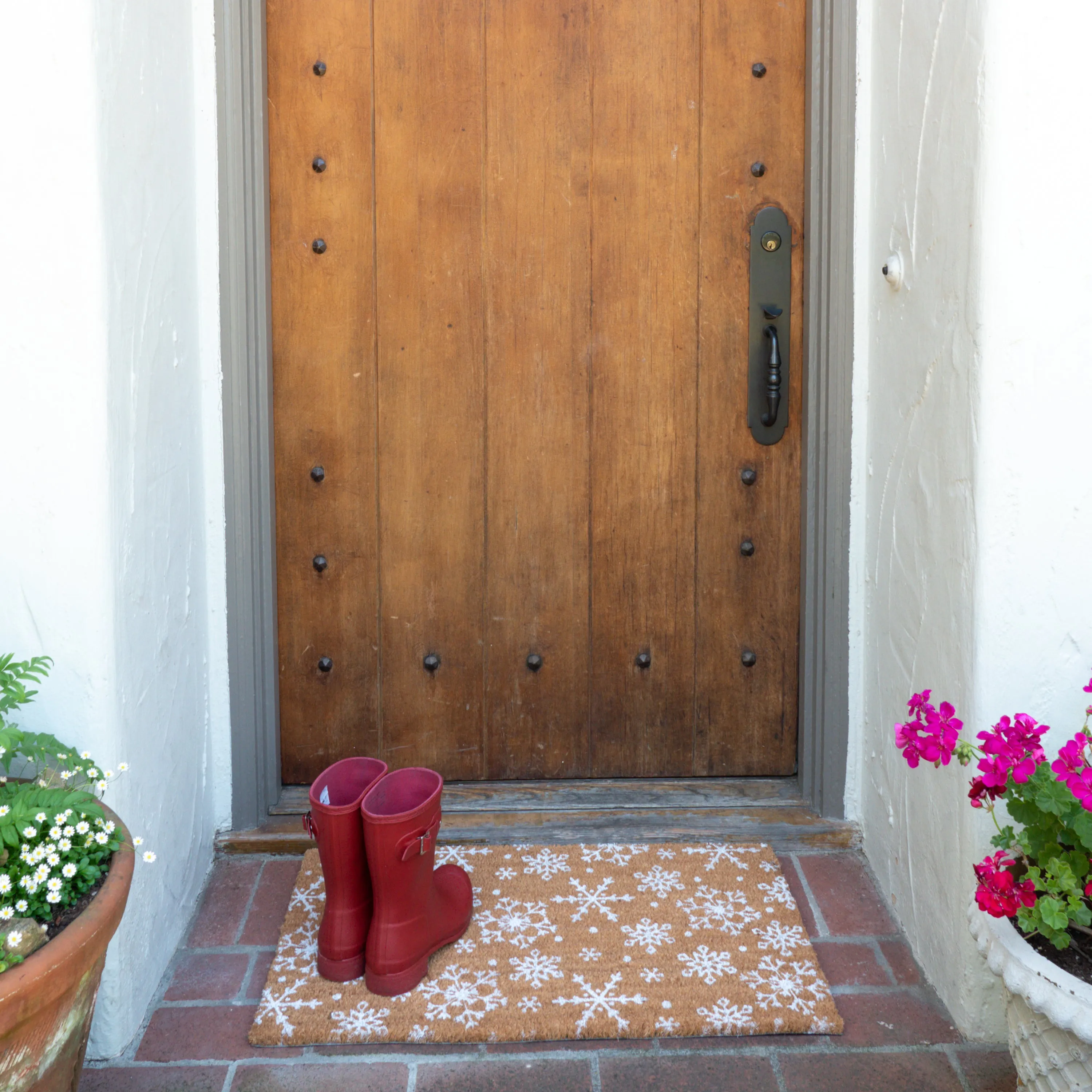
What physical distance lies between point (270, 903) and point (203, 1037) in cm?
33

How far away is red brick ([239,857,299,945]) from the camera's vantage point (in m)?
1.71

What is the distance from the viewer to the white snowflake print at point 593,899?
1732 millimetres

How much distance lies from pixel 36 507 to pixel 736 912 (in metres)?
1.25

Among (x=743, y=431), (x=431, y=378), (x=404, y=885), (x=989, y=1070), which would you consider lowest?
(x=989, y=1070)

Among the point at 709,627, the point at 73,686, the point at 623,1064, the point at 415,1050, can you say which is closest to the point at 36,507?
the point at 73,686

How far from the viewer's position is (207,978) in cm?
161

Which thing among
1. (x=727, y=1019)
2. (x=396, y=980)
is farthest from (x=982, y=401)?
(x=396, y=980)

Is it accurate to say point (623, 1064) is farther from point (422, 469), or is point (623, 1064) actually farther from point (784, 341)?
point (784, 341)

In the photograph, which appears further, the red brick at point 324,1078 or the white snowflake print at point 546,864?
the white snowflake print at point 546,864

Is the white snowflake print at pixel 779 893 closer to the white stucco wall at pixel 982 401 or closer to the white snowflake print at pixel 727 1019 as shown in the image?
the white stucco wall at pixel 982 401

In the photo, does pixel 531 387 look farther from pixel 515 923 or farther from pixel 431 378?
pixel 515 923

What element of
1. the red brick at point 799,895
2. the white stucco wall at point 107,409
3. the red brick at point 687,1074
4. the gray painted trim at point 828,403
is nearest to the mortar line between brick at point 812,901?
the red brick at point 799,895

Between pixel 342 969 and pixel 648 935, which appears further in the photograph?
pixel 648 935

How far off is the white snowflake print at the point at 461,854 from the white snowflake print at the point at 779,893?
496 mm
